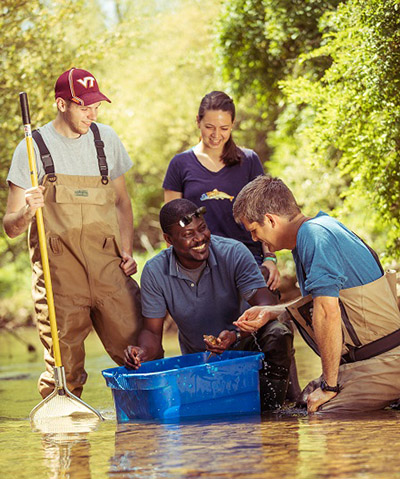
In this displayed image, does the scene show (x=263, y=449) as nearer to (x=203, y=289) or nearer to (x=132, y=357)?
(x=132, y=357)

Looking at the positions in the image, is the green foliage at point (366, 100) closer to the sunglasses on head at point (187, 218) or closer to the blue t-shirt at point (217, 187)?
the blue t-shirt at point (217, 187)

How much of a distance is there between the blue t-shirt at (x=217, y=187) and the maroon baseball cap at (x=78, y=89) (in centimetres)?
90

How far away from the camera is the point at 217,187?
5.83 metres

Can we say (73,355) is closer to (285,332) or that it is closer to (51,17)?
(285,332)

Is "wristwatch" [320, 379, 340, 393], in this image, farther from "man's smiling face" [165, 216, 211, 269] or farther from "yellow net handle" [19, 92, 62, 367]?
"yellow net handle" [19, 92, 62, 367]

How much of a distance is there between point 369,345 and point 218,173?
5.95 ft

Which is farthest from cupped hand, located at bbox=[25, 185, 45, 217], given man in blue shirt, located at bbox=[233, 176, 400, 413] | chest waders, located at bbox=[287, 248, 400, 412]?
chest waders, located at bbox=[287, 248, 400, 412]

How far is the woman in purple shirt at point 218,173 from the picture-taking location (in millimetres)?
5793

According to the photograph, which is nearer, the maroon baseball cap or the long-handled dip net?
the long-handled dip net

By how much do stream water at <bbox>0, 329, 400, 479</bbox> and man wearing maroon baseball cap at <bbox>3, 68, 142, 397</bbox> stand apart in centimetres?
56

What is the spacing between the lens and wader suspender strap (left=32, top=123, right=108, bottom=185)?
527 cm

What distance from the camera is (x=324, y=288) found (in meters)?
4.33

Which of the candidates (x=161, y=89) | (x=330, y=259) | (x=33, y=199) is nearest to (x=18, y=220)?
(x=33, y=199)

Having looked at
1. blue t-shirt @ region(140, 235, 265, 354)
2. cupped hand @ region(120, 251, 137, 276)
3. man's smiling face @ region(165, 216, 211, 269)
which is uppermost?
man's smiling face @ region(165, 216, 211, 269)
